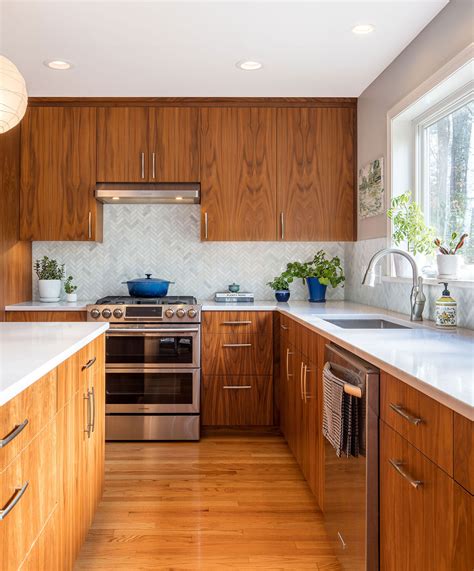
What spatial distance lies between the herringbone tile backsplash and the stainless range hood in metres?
0.33

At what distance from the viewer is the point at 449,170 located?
2.90 metres

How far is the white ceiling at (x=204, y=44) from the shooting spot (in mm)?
2639

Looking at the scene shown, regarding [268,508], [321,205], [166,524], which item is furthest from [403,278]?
[166,524]

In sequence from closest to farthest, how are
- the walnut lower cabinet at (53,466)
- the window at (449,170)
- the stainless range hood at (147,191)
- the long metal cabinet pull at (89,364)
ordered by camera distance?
the walnut lower cabinet at (53,466) < the long metal cabinet pull at (89,364) < the window at (449,170) < the stainless range hood at (147,191)

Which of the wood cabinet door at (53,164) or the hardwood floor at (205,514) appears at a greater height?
the wood cabinet door at (53,164)

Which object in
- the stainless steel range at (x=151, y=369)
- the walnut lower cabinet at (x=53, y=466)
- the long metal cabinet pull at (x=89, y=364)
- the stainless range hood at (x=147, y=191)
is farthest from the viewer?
the stainless range hood at (x=147, y=191)

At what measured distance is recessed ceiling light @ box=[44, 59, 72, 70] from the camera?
3.31 m

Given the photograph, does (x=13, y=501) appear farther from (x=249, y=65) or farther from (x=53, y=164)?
(x=53, y=164)

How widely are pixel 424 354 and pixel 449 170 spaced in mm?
1548

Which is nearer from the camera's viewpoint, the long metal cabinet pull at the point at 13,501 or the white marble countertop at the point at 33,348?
the long metal cabinet pull at the point at 13,501

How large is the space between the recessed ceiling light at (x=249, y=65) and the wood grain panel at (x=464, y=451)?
2731mm

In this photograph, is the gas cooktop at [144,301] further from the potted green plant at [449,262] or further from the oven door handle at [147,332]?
the potted green plant at [449,262]

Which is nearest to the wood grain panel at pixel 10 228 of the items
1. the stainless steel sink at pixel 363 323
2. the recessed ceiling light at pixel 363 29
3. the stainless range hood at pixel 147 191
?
the stainless range hood at pixel 147 191

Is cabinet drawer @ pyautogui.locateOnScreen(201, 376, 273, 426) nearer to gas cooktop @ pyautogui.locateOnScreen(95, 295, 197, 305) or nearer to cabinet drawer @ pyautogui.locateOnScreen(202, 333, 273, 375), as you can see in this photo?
cabinet drawer @ pyautogui.locateOnScreen(202, 333, 273, 375)
